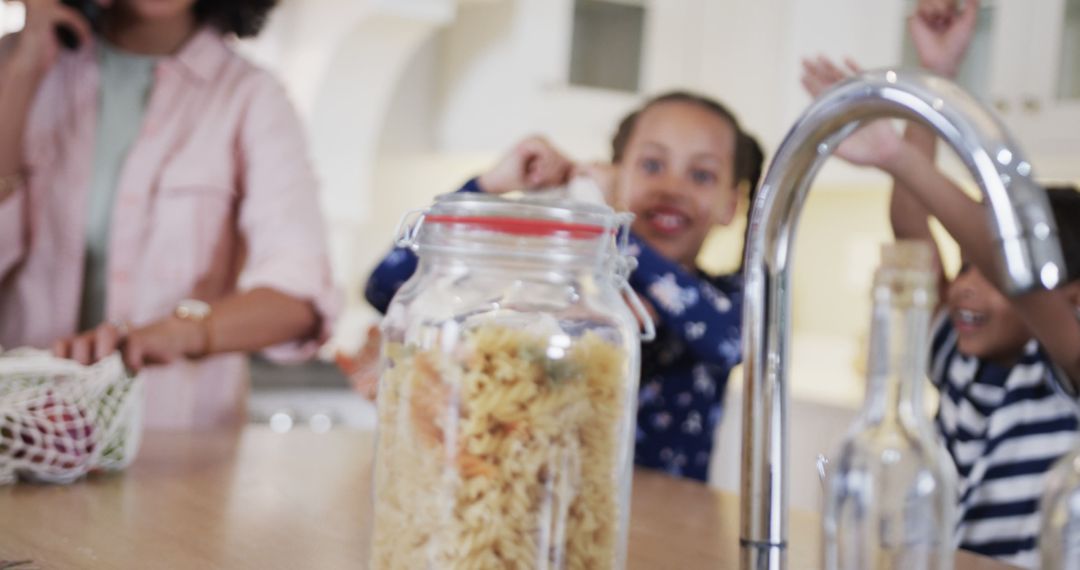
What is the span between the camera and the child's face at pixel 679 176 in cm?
153

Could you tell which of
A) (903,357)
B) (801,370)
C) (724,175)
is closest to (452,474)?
(903,357)

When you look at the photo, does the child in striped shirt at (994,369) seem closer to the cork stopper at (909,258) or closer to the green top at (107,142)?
the cork stopper at (909,258)

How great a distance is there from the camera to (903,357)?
485 millimetres

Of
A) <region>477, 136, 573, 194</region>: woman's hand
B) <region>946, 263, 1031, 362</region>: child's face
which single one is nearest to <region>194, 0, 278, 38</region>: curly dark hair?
<region>477, 136, 573, 194</region>: woman's hand

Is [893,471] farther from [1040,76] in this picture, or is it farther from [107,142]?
[1040,76]

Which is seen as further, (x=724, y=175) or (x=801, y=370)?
(x=801, y=370)

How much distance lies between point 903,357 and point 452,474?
0.69ft

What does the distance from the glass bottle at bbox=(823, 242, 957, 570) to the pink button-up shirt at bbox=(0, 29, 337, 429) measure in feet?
3.16

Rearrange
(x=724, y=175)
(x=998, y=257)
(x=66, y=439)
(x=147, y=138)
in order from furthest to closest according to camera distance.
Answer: (x=724, y=175) < (x=147, y=138) < (x=66, y=439) < (x=998, y=257)

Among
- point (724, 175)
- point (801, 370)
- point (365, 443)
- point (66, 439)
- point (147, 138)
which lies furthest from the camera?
point (801, 370)

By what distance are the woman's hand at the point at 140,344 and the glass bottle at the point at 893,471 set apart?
0.76 metres

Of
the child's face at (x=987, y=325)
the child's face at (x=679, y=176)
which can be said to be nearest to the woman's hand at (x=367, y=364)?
the child's face at (x=679, y=176)

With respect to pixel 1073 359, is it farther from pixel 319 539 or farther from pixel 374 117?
pixel 374 117

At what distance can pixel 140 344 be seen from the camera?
3.79 feet
